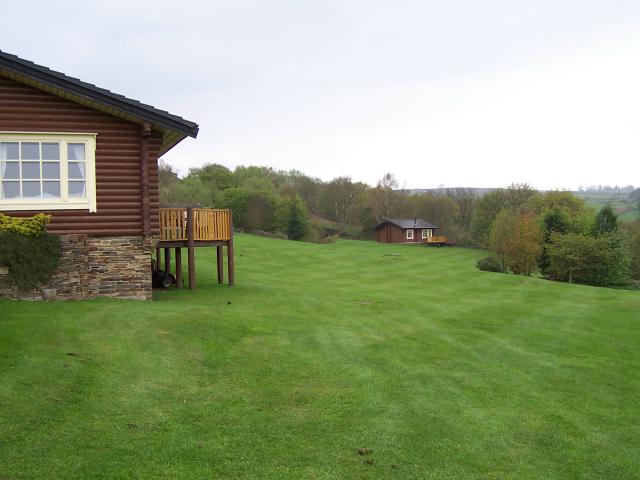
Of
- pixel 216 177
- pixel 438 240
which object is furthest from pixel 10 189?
pixel 438 240

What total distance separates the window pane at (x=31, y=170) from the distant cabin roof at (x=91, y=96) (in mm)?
1974

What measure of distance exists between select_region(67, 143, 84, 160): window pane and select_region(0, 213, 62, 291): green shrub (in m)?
1.78

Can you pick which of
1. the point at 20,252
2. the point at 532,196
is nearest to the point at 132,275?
the point at 20,252

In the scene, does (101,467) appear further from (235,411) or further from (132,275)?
(132,275)

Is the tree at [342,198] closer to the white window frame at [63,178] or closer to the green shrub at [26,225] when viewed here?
the white window frame at [63,178]

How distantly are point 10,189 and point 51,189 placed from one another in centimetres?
96

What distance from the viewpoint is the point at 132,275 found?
1590 centimetres

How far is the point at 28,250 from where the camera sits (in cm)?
1400

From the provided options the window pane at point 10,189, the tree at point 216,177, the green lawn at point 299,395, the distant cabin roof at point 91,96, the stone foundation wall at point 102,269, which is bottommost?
the green lawn at point 299,395

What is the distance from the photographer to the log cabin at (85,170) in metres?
14.8

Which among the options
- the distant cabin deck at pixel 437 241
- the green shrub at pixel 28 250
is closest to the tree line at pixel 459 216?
the distant cabin deck at pixel 437 241

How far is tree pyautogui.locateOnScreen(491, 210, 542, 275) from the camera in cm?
4628

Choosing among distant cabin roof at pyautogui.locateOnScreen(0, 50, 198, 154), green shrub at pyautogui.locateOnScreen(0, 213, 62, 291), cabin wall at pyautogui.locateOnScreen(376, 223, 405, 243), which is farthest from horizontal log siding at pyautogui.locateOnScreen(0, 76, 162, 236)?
cabin wall at pyautogui.locateOnScreen(376, 223, 405, 243)

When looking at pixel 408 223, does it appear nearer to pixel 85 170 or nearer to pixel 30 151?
pixel 85 170
